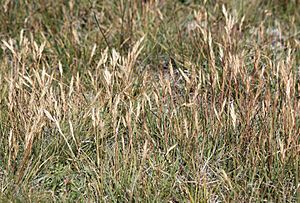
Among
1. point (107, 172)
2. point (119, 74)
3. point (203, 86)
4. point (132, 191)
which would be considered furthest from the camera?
point (203, 86)

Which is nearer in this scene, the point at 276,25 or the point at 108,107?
the point at 108,107

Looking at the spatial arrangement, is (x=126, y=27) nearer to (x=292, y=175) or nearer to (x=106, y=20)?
(x=106, y=20)

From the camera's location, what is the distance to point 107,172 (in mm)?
2764

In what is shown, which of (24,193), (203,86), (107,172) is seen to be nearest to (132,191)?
(107,172)

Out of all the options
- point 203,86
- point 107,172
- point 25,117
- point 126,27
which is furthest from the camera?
point 126,27

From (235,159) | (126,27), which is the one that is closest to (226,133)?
(235,159)

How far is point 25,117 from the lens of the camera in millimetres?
2959

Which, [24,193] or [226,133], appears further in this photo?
[226,133]

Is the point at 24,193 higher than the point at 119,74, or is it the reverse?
the point at 119,74

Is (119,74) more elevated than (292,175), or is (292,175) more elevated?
(119,74)

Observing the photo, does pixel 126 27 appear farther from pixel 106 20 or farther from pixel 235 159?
pixel 235 159

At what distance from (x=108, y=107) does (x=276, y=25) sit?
1578 millimetres

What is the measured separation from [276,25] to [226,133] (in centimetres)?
154

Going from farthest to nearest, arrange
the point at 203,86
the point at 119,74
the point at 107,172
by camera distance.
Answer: the point at 203,86
the point at 119,74
the point at 107,172
